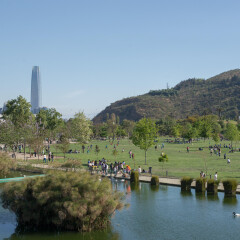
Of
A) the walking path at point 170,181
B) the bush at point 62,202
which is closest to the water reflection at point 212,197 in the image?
the walking path at point 170,181

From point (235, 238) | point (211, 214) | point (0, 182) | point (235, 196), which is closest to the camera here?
point (235, 238)

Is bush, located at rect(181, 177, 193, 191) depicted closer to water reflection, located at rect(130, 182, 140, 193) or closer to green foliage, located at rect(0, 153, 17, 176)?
water reflection, located at rect(130, 182, 140, 193)

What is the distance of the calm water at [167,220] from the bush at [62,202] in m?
0.81

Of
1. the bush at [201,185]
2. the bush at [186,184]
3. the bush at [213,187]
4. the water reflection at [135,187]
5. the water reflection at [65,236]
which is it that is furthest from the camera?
the water reflection at [135,187]

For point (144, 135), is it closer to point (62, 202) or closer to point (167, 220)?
point (167, 220)

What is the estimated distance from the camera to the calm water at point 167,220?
21.0 meters

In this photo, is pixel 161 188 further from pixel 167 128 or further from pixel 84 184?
pixel 167 128

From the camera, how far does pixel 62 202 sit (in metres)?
20.7

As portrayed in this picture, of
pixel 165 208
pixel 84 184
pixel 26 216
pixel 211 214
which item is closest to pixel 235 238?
pixel 211 214

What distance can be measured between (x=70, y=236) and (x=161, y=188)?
14176 mm

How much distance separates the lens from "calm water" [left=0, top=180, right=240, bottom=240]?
68.8 feet

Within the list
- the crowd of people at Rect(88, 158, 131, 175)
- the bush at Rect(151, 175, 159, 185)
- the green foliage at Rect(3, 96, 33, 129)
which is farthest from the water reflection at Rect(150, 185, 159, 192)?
the green foliage at Rect(3, 96, 33, 129)

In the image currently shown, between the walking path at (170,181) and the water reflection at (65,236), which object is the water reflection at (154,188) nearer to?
the walking path at (170,181)

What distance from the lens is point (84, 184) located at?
2131cm
